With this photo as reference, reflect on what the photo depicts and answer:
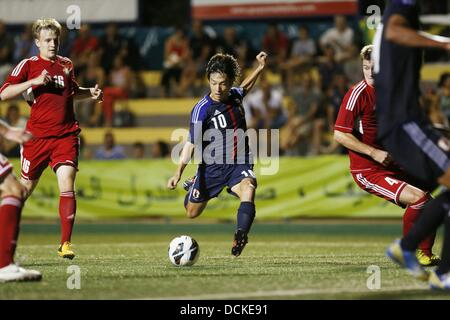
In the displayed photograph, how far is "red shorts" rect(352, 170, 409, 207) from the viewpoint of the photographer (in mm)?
10492

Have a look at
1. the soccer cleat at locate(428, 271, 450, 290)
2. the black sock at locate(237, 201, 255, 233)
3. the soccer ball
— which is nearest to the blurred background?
the black sock at locate(237, 201, 255, 233)

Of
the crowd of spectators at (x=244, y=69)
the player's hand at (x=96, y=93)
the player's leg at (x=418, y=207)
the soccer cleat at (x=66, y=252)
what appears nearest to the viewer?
the player's leg at (x=418, y=207)

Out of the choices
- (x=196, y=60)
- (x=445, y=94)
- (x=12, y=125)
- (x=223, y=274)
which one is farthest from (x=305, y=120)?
(x=223, y=274)

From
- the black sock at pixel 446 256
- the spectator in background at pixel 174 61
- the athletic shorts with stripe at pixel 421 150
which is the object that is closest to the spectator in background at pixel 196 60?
the spectator in background at pixel 174 61

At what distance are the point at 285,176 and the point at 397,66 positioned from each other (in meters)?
12.0

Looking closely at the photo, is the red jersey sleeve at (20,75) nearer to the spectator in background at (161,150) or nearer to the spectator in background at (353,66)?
the spectator in background at (161,150)

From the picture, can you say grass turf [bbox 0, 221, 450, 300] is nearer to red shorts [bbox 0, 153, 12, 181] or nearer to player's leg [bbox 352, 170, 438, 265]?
player's leg [bbox 352, 170, 438, 265]

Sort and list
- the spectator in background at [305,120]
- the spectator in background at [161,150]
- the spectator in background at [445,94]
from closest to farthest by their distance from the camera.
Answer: the spectator in background at [445,94], the spectator in background at [305,120], the spectator in background at [161,150]

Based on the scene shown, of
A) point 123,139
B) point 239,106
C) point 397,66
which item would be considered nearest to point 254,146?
point 123,139

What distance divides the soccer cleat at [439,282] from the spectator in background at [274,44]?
16.4 metres

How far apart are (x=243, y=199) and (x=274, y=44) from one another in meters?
14.0

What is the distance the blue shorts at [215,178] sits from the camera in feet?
35.7
